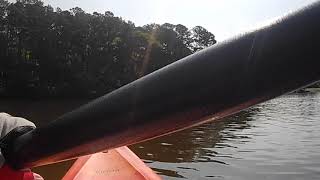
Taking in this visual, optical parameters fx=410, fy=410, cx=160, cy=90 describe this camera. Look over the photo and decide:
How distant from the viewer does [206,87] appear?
60cm

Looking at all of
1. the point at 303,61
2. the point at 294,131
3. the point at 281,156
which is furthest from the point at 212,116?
the point at 294,131

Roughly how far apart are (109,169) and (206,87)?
2.89 meters

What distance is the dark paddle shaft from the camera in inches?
21.9

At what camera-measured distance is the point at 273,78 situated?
1.86 ft

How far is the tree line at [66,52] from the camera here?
58.0 metres

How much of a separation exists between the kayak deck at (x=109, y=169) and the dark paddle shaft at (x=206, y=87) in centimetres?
250

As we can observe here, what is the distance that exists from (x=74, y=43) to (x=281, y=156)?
58.2m

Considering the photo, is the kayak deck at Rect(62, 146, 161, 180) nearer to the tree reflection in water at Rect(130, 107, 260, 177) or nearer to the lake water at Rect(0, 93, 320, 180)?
the lake water at Rect(0, 93, 320, 180)

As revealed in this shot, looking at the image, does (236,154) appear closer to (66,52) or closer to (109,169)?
(109,169)

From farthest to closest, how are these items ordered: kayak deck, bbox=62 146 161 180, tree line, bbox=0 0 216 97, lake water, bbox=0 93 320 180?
tree line, bbox=0 0 216 97
lake water, bbox=0 93 320 180
kayak deck, bbox=62 146 161 180

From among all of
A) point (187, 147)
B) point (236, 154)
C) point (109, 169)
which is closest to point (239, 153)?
point (236, 154)

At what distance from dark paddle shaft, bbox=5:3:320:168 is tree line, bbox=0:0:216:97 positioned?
52.4 m

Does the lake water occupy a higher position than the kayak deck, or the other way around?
the kayak deck

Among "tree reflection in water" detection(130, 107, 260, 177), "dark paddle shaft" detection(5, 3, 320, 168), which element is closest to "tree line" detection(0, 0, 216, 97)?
"tree reflection in water" detection(130, 107, 260, 177)
